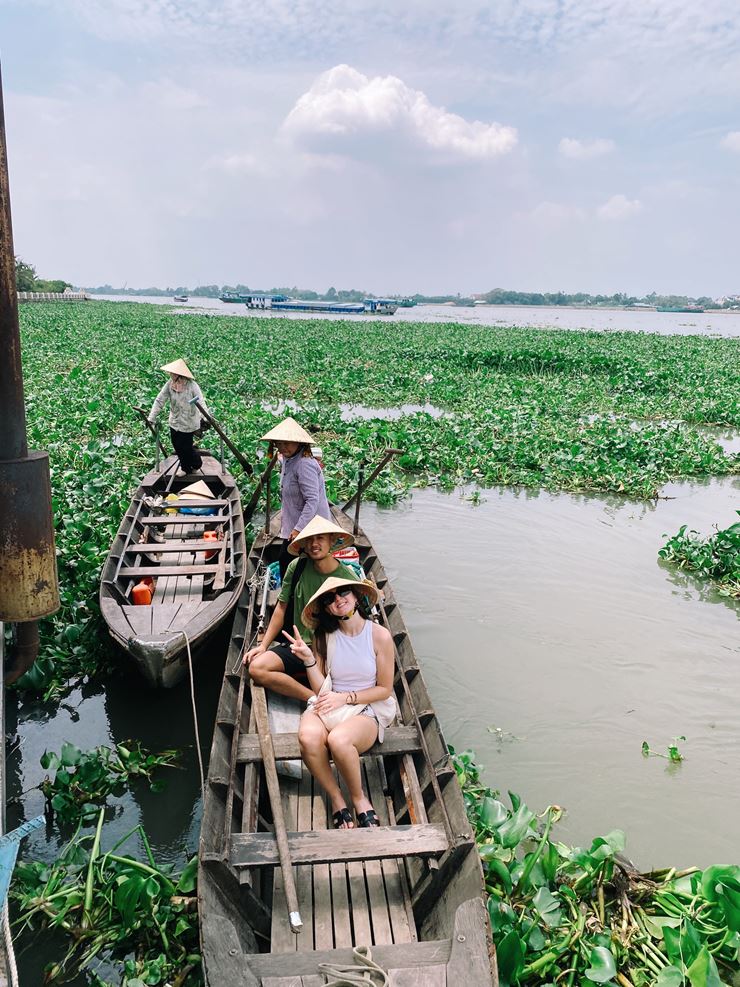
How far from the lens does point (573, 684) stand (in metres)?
5.52

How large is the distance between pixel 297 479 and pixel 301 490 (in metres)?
0.09

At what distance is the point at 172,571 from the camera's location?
5.79 metres

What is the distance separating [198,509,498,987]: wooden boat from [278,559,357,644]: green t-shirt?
0.47m

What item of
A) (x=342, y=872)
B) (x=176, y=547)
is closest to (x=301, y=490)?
(x=176, y=547)

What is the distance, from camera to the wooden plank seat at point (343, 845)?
2.83 meters

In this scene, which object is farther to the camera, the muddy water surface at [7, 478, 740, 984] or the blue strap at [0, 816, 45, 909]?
the muddy water surface at [7, 478, 740, 984]

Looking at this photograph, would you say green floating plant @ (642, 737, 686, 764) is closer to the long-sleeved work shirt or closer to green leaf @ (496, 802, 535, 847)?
green leaf @ (496, 802, 535, 847)

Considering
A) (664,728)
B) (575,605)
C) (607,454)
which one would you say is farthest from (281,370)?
(664,728)

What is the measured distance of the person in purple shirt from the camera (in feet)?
16.9

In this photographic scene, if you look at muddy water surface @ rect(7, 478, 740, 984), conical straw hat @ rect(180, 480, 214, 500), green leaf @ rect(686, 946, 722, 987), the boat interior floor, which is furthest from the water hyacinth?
green leaf @ rect(686, 946, 722, 987)

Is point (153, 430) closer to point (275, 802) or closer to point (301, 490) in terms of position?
point (301, 490)

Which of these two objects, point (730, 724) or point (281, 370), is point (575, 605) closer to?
point (730, 724)

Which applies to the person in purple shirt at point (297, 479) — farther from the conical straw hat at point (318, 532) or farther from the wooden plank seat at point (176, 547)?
the conical straw hat at point (318, 532)

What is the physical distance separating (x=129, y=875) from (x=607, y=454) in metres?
10.3
